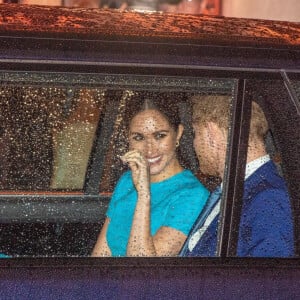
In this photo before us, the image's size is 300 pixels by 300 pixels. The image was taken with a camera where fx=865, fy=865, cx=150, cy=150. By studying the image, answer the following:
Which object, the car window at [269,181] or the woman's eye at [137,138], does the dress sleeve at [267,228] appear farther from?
the woman's eye at [137,138]

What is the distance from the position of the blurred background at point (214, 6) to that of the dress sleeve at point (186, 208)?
7032 millimetres

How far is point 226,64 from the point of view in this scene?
2.30 m

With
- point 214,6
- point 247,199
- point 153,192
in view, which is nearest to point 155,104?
point 153,192

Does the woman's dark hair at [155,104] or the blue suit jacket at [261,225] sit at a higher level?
the woman's dark hair at [155,104]

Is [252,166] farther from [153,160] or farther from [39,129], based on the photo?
[39,129]

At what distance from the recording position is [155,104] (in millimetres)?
2277

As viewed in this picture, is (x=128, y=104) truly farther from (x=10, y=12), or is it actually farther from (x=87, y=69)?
(x=10, y=12)

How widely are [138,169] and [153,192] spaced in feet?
0.27

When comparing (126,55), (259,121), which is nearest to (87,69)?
(126,55)

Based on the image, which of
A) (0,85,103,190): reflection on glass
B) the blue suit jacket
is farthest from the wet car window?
the blue suit jacket

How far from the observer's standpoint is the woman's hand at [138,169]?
2.29m

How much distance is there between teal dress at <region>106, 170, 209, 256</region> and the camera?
2.33 m

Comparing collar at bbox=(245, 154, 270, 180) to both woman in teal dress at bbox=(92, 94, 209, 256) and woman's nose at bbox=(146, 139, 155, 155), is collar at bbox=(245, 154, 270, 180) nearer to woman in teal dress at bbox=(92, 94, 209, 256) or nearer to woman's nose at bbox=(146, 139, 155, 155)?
woman in teal dress at bbox=(92, 94, 209, 256)

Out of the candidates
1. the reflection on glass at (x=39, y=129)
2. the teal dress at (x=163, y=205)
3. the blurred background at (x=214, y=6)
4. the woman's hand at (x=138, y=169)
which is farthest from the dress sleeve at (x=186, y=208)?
the blurred background at (x=214, y=6)
